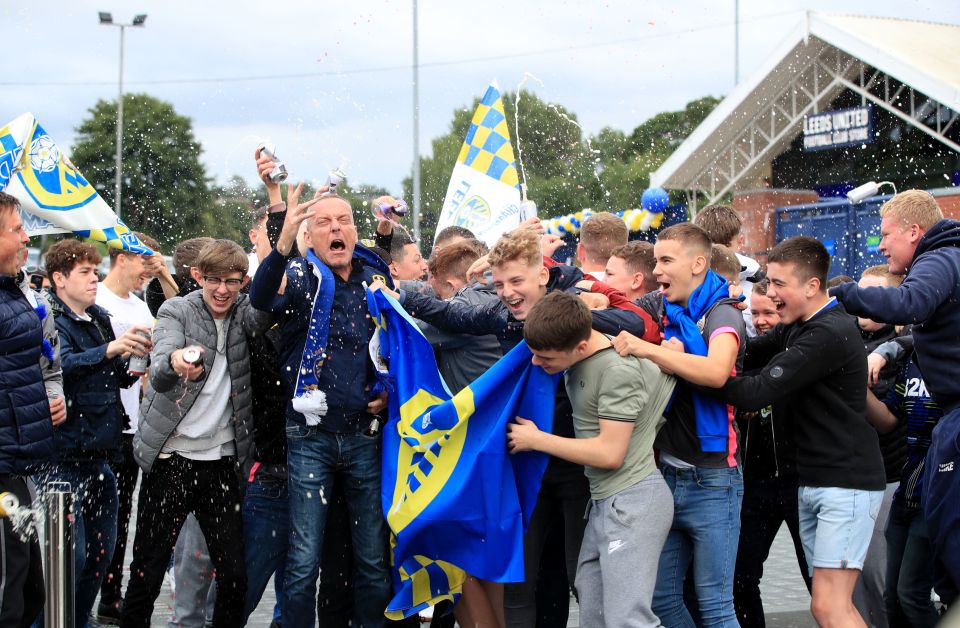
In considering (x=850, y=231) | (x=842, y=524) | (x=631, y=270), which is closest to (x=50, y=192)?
(x=631, y=270)

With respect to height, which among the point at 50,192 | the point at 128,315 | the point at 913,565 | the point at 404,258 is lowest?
the point at 913,565

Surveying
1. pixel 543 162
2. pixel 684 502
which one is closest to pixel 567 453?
pixel 684 502

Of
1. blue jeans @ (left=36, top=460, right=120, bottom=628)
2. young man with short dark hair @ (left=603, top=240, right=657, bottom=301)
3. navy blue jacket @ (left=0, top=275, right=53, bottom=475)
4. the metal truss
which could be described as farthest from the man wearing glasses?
the metal truss

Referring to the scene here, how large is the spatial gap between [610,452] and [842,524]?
1.02 metres

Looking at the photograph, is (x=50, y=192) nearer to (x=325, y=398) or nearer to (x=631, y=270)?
(x=325, y=398)

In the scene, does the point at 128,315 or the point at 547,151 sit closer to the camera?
the point at 128,315

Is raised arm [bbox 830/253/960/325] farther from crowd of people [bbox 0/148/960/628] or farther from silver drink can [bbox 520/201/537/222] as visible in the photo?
silver drink can [bbox 520/201/537/222]

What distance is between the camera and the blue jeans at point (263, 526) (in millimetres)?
4855

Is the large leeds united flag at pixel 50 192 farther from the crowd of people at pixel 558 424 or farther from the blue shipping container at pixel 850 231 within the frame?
the blue shipping container at pixel 850 231

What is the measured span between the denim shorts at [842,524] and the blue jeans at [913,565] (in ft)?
1.74

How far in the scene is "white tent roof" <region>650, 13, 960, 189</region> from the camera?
1606 centimetres

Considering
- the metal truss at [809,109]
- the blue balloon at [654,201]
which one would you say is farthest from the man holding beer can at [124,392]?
the metal truss at [809,109]

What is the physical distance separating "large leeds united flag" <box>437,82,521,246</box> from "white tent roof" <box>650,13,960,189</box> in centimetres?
773

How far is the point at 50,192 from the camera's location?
6.63m
